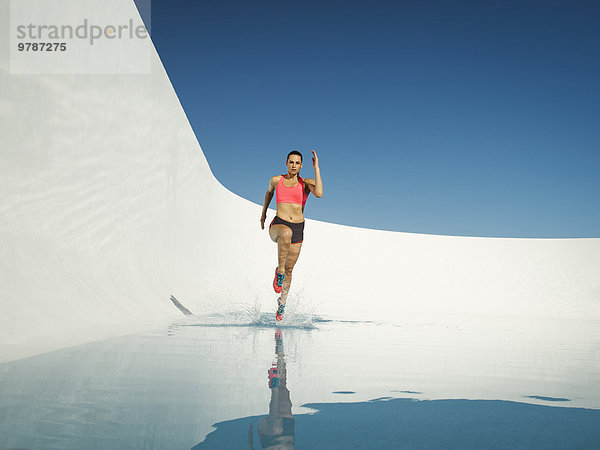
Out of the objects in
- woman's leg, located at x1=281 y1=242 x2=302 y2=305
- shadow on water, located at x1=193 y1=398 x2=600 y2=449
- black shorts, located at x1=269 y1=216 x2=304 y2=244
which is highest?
black shorts, located at x1=269 y1=216 x2=304 y2=244

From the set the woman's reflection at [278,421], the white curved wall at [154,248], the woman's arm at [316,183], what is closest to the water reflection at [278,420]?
the woman's reflection at [278,421]

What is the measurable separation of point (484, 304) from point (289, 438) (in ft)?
38.6

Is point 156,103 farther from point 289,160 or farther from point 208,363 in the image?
point 208,363

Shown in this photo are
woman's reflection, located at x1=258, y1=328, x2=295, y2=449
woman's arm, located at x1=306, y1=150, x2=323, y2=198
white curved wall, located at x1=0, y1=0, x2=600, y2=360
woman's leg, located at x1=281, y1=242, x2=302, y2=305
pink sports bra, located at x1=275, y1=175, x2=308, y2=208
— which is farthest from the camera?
woman's leg, located at x1=281, y1=242, x2=302, y2=305

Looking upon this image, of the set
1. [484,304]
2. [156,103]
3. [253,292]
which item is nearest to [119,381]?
[156,103]

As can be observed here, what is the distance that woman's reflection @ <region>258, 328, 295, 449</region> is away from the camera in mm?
1419

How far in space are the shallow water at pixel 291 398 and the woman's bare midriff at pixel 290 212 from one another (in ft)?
7.50

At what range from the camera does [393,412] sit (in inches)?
69.9

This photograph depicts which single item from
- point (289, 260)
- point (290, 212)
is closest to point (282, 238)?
point (290, 212)

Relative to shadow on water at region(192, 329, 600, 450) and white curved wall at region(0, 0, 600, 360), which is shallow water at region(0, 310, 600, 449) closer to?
shadow on water at region(192, 329, 600, 450)

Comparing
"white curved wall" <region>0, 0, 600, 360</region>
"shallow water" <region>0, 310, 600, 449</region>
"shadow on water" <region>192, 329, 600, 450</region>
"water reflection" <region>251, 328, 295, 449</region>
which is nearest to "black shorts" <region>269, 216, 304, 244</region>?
"white curved wall" <region>0, 0, 600, 360</region>

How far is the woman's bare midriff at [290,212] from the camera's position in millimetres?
5602

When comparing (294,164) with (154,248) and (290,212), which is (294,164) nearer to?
(290,212)

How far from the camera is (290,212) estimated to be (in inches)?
221
